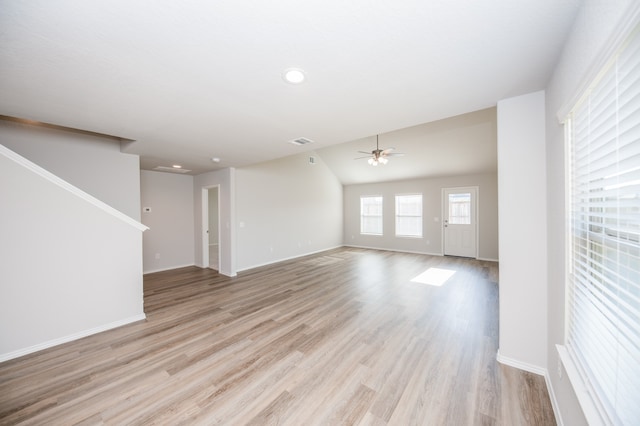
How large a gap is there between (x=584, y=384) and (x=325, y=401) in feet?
4.92

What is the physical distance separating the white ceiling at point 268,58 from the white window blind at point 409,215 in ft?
18.0

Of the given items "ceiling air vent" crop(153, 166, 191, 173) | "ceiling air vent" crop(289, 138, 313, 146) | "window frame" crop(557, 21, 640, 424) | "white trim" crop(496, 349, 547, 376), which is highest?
"ceiling air vent" crop(289, 138, 313, 146)

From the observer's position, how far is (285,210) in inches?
259

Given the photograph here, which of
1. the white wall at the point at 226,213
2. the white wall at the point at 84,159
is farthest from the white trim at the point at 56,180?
the white wall at the point at 226,213

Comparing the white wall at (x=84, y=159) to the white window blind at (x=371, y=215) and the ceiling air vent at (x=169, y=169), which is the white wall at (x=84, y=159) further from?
the white window blind at (x=371, y=215)

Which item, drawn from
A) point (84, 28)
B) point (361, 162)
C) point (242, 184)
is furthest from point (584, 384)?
point (361, 162)

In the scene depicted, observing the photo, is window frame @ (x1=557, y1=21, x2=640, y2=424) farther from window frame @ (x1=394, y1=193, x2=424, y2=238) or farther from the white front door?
window frame @ (x1=394, y1=193, x2=424, y2=238)

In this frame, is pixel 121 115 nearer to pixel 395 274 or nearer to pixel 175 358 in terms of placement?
pixel 175 358

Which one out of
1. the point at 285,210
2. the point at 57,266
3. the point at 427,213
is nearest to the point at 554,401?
the point at 57,266

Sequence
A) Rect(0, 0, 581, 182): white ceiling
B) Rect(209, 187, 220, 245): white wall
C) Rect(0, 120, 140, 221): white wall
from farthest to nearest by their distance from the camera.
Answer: Rect(209, 187, 220, 245): white wall → Rect(0, 120, 140, 221): white wall → Rect(0, 0, 581, 182): white ceiling

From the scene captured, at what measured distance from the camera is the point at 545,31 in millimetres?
1278

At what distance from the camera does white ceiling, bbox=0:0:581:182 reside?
45.7 inches

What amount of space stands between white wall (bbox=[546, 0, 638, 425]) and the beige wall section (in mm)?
5182

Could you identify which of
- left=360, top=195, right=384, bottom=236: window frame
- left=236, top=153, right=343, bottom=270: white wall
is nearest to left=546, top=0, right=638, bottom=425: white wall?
left=236, top=153, right=343, bottom=270: white wall
